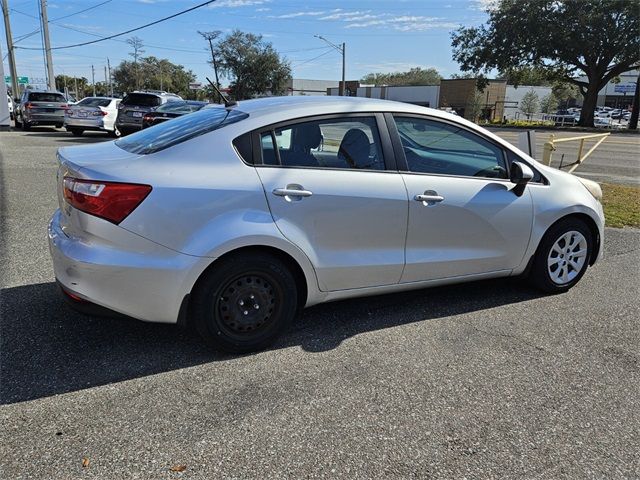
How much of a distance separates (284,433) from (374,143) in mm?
2060

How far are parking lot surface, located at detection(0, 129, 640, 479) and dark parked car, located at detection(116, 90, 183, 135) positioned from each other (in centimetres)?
1388

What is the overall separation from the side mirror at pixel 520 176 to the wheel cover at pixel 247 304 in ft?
6.91

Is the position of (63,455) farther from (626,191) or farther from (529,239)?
(626,191)

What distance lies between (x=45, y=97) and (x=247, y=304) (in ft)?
72.2

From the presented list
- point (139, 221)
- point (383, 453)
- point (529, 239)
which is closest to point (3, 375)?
point (139, 221)

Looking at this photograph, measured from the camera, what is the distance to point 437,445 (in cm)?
262

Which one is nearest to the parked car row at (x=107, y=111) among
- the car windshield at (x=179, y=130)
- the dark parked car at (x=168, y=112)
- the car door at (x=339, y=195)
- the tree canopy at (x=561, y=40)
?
the dark parked car at (x=168, y=112)

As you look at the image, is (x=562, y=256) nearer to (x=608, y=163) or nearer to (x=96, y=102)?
(x=608, y=163)

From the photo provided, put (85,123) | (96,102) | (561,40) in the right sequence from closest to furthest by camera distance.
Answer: (85,123) → (96,102) → (561,40)

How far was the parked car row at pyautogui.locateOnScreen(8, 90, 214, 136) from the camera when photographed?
51.8 feet

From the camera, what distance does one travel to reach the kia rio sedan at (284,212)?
3.04 metres

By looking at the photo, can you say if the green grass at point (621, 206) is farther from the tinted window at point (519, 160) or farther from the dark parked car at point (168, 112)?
the dark parked car at point (168, 112)

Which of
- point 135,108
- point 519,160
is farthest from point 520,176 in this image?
point 135,108

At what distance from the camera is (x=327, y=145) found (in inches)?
145
